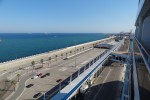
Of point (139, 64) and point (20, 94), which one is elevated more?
point (139, 64)

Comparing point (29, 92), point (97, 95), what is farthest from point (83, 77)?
point (29, 92)

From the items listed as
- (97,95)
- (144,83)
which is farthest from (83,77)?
(144,83)

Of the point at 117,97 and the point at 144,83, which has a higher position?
the point at 144,83

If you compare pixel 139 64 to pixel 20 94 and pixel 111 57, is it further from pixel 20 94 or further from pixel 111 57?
pixel 111 57

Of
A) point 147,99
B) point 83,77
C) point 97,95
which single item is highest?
point 147,99

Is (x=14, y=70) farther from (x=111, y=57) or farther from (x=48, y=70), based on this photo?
(x=111, y=57)

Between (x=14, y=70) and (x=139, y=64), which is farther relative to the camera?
(x=14, y=70)

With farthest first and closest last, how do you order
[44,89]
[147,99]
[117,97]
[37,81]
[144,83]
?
1. [37,81]
2. [44,89]
3. [117,97]
4. [144,83]
5. [147,99]

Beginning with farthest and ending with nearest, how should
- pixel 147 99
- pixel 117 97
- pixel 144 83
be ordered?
pixel 117 97 → pixel 144 83 → pixel 147 99

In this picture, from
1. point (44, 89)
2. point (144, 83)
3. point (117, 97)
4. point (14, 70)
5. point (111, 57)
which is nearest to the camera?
point (144, 83)
